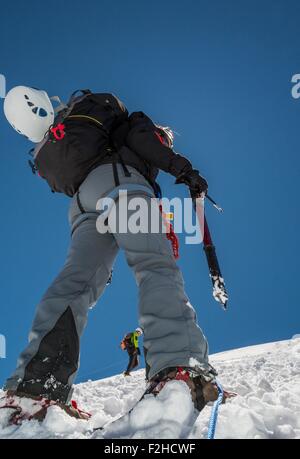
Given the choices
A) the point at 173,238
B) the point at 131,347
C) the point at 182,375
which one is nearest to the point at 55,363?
the point at 182,375

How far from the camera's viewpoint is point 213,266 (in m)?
2.66

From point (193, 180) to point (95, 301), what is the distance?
1194 millimetres

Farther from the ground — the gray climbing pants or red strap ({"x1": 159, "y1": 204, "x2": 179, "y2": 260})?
red strap ({"x1": 159, "y1": 204, "x2": 179, "y2": 260})

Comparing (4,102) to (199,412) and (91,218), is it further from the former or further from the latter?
(199,412)

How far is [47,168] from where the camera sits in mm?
3105

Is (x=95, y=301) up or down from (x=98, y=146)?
down

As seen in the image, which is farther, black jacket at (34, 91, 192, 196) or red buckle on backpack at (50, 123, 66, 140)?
red buckle on backpack at (50, 123, 66, 140)

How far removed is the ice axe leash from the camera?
2.52 metres

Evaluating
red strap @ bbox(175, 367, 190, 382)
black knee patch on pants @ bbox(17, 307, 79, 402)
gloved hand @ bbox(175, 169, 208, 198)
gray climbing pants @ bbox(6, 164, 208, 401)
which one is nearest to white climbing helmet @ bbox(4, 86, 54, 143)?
gray climbing pants @ bbox(6, 164, 208, 401)

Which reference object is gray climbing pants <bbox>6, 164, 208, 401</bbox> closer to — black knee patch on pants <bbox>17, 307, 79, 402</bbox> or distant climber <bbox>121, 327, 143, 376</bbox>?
black knee patch on pants <bbox>17, 307, 79, 402</bbox>

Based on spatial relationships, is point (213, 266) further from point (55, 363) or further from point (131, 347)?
point (131, 347)

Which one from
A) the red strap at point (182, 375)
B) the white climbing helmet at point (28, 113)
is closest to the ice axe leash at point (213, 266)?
the red strap at point (182, 375)

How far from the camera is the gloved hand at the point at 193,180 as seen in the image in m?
2.74

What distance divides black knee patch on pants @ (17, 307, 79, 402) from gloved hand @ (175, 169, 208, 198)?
1291mm
